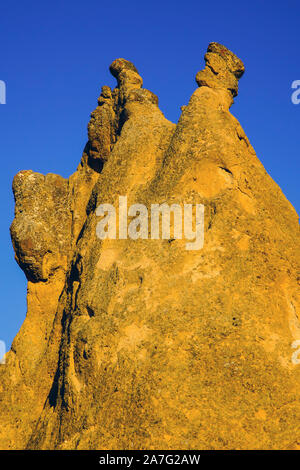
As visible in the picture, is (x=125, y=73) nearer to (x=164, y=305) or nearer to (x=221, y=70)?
(x=221, y=70)

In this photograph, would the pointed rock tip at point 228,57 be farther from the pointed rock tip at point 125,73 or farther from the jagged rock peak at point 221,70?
the pointed rock tip at point 125,73

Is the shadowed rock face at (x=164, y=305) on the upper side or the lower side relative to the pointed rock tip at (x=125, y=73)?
lower

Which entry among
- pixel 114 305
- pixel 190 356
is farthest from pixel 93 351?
pixel 190 356

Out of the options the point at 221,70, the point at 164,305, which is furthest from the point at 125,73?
the point at 164,305

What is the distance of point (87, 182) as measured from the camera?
55.7 ft

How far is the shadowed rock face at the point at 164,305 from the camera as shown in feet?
36.5

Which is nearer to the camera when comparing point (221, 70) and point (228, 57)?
point (221, 70)

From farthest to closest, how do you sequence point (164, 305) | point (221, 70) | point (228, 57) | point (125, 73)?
point (125, 73), point (228, 57), point (221, 70), point (164, 305)

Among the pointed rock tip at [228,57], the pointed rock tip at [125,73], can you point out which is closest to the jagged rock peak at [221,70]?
the pointed rock tip at [228,57]

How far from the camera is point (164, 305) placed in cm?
1205

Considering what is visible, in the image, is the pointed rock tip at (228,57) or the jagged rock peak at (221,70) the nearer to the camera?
the jagged rock peak at (221,70)

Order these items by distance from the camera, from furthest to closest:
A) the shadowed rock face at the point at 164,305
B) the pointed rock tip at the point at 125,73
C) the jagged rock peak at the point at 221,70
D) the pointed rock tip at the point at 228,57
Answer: the pointed rock tip at the point at 125,73 → the pointed rock tip at the point at 228,57 → the jagged rock peak at the point at 221,70 → the shadowed rock face at the point at 164,305

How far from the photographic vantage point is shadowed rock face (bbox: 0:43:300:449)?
11.1m

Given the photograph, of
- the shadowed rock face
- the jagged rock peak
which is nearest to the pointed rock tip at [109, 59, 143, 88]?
the shadowed rock face
